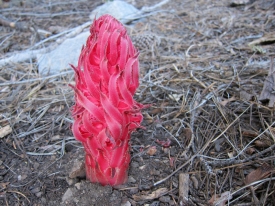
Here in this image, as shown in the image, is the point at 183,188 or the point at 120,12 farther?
the point at 120,12

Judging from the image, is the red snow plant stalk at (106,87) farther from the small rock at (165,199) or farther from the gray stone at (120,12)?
the gray stone at (120,12)

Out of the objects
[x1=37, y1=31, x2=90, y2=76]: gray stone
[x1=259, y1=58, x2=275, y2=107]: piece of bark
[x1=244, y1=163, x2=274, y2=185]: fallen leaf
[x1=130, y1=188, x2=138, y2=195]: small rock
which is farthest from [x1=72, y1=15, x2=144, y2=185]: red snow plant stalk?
[x1=37, y1=31, x2=90, y2=76]: gray stone

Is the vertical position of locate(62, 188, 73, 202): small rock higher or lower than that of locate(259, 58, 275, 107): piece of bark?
lower

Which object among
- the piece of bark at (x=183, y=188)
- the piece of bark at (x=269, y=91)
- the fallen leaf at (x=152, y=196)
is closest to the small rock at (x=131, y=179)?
the fallen leaf at (x=152, y=196)

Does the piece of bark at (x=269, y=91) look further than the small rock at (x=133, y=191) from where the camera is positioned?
Yes

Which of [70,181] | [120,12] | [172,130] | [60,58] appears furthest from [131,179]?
[120,12]

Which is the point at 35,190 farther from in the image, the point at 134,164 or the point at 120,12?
the point at 120,12

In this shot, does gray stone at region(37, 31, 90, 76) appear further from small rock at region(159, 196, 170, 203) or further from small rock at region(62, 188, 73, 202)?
small rock at region(159, 196, 170, 203)
